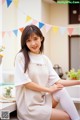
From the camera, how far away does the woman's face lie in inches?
63.1

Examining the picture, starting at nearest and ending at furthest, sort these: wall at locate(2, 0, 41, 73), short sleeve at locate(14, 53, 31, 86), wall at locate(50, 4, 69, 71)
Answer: short sleeve at locate(14, 53, 31, 86) → wall at locate(2, 0, 41, 73) → wall at locate(50, 4, 69, 71)

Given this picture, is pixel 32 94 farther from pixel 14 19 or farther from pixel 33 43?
pixel 14 19

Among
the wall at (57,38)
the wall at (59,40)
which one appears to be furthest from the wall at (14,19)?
the wall at (59,40)

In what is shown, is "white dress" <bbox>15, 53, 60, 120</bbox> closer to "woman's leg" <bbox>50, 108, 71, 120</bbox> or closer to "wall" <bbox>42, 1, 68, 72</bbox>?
"woman's leg" <bbox>50, 108, 71, 120</bbox>

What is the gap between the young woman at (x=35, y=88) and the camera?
1.56 metres

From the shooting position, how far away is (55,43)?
6.57 meters

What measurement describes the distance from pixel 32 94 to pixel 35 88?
0.15 feet

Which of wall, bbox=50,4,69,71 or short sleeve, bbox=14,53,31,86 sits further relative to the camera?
wall, bbox=50,4,69,71

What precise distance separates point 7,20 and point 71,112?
4.55 meters

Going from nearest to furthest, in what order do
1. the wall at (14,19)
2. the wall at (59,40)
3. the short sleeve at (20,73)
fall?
the short sleeve at (20,73) → the wall at (14,19) → the wall at (59,40)

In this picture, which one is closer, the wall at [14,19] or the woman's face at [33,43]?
the woman's face at [33,43]

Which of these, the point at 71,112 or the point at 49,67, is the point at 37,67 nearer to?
the point at 49,67

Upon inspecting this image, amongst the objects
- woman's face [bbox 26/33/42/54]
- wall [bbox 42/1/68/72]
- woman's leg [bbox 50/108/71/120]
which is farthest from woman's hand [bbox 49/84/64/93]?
wall [bbox 42/1/68/72]

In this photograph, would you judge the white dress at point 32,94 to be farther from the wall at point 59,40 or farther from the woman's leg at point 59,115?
the wall at point 59,40
